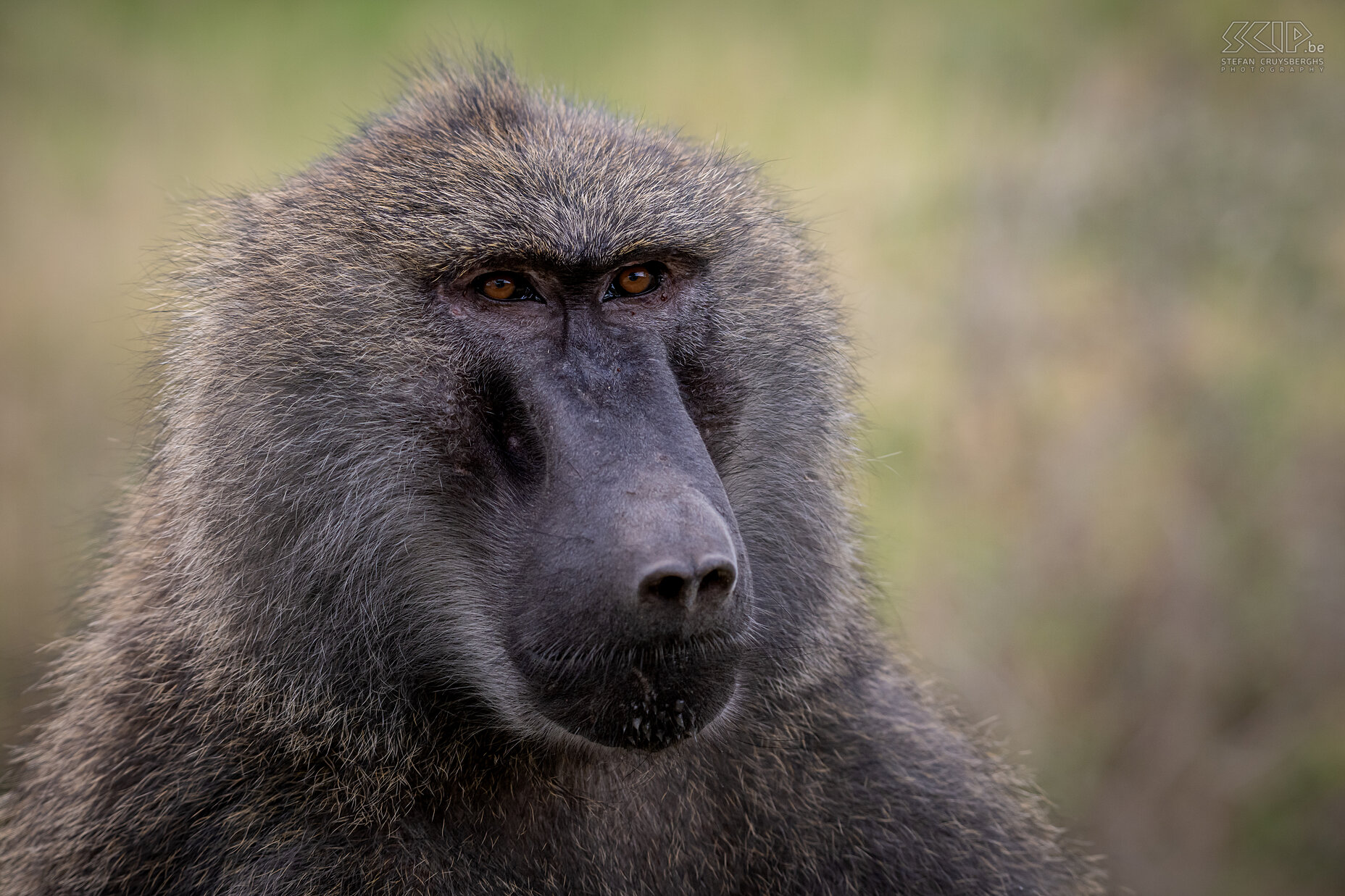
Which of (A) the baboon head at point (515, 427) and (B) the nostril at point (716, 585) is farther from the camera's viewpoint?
(A) the baboon head at point (515, 427)

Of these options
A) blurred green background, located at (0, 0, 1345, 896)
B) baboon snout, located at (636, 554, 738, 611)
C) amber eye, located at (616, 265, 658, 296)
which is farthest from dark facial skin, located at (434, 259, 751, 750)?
blurred green background, located at (0, 0, 1345, 896)

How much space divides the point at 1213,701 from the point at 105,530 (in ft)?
17.3

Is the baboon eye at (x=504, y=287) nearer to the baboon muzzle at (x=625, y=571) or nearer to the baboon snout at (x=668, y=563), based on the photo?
the baboon muzzle at (x=625, y=571)

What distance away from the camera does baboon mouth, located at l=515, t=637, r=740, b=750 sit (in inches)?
80.3

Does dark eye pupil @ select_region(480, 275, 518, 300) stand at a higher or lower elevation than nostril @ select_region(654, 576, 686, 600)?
higher

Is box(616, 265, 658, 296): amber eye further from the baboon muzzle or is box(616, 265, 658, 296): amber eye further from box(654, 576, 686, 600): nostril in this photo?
box(654, 576, 686, 600): nostril

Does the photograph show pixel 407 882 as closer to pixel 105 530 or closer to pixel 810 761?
pixel 810 761

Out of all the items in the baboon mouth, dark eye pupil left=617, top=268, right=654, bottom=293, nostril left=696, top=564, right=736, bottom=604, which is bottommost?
the baboon mouth

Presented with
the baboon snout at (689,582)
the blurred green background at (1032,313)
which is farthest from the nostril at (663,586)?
the blurred green background at (1032,313)

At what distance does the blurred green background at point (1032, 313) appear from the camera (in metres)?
6.05

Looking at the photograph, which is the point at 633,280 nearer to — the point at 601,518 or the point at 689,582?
the point at 601,518

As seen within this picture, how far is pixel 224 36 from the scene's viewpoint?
272 inches

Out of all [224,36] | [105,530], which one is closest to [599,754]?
[105,530]

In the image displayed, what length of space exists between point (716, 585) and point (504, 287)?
82cm
